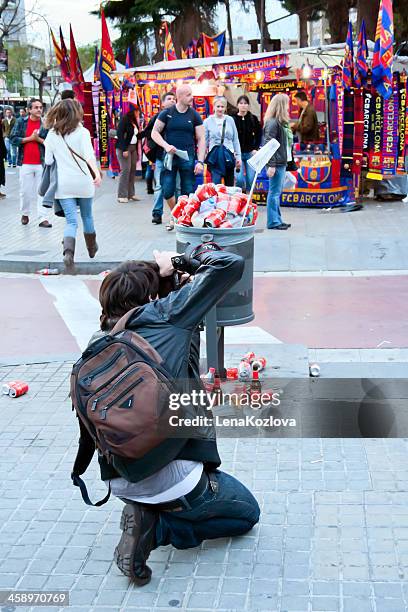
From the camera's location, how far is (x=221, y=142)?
40.5ft

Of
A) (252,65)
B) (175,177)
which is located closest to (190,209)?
(175,177)

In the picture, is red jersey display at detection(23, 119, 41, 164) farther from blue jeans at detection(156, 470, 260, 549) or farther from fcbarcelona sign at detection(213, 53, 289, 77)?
blue jeans at detection(156, 470, 260, 549)

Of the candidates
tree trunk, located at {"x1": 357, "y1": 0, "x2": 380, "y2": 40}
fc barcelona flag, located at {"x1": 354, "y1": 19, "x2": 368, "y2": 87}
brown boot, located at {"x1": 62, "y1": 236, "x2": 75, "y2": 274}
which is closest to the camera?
brown boot, located at {"x1": 62, "y1": 236, "x2": 75, "y2": 274}

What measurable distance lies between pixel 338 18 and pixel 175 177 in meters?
17.7

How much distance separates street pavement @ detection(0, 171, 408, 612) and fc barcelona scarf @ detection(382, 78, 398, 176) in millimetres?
5471

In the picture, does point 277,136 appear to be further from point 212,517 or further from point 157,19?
point 157,19

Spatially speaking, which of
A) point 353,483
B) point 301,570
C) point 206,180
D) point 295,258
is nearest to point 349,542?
point 301,570

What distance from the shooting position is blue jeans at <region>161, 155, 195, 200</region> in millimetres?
11656

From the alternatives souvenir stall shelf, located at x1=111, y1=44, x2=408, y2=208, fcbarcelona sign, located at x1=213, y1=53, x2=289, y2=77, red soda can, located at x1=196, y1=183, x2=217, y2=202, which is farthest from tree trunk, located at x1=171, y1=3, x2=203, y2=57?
red soda can, located at x1=196, y1=183, x2=217, y2=202

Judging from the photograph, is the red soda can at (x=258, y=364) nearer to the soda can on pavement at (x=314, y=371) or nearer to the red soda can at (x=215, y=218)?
the soda can on pavement at (x=314, y=371)

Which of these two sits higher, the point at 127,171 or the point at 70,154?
the point at 70,154

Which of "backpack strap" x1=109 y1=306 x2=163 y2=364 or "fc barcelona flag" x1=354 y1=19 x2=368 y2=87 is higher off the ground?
"fc barcelona flag" x1=354 y1=19 x2=368 y2=87

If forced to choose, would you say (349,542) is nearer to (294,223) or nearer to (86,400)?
(86,400)

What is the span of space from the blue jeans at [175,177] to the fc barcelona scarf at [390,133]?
12.0 ft
